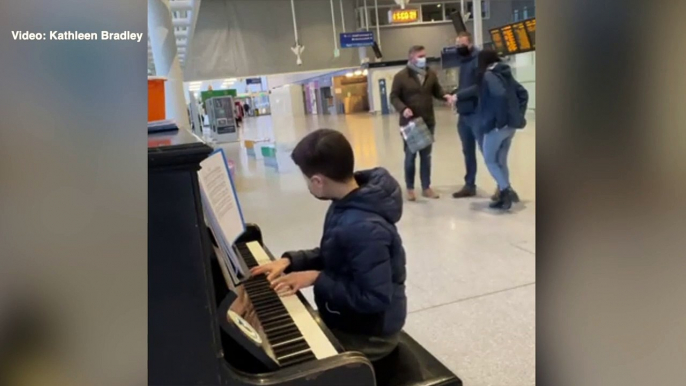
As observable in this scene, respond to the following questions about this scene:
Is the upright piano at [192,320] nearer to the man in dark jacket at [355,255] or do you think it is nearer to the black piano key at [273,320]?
the black piano key at [273,320]

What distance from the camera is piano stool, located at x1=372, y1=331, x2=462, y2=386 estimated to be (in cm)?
131

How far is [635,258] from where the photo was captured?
0.53 m

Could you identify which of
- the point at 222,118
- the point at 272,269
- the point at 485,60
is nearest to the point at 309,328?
the point at 272,269

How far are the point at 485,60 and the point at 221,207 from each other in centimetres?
370

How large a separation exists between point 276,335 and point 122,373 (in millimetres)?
776

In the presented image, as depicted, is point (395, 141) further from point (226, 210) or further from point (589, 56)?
point (589, 56)

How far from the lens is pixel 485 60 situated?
4.44 meters

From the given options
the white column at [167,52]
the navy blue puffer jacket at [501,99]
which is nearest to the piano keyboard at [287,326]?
the white column at [167,52]

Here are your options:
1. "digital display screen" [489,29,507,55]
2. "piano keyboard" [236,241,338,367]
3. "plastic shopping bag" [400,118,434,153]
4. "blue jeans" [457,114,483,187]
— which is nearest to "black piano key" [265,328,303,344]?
"piano keyboard" [236,241,338,367]

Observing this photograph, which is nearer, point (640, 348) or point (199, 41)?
point (640, 348)

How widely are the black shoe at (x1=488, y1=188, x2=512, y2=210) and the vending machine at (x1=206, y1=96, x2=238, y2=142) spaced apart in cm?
1075

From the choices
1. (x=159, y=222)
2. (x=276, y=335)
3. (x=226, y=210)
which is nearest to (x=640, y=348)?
(x=159, y=222)

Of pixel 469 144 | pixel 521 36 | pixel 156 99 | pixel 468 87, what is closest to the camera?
pixel 156 99

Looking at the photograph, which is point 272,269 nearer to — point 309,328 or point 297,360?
point 309,328
